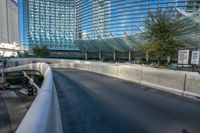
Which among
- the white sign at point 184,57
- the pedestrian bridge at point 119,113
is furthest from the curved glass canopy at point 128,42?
the pedestrian bridge at point 119,113

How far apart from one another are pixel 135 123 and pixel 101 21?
9233 cm

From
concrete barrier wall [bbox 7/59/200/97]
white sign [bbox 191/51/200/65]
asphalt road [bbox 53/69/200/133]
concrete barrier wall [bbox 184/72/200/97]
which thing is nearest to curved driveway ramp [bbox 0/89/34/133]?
concrete barrier wall [bbox 7/59/200/97]

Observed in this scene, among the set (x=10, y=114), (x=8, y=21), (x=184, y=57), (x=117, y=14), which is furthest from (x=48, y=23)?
(x=184, y=57)

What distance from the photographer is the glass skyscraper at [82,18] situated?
74.6 meters

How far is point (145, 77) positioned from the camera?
11.4 meters

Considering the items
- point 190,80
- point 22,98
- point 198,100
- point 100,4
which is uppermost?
point 100,4

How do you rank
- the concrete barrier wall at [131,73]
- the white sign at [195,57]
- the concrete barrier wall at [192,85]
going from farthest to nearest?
the white sign at [195,57], the concrete barrier wall at [131,73], the concrete barrier wall at [192,85]

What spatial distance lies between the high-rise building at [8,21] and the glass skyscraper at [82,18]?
1212 inches

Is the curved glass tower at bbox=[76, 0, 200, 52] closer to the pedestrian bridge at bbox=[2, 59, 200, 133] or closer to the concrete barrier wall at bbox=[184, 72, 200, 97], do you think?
the concrete barrier wall at bbox=[184, 72, 200, 97]

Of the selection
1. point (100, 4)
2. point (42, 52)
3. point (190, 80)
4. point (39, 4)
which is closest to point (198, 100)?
point (190, 80)

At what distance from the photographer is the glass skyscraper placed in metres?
74.6

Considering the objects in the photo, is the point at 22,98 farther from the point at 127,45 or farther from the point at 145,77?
the point at 127,45

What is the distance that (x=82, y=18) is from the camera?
364 ft

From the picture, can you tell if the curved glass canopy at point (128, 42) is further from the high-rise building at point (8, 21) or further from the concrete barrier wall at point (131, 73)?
the high-rise building at point (8, 21)
